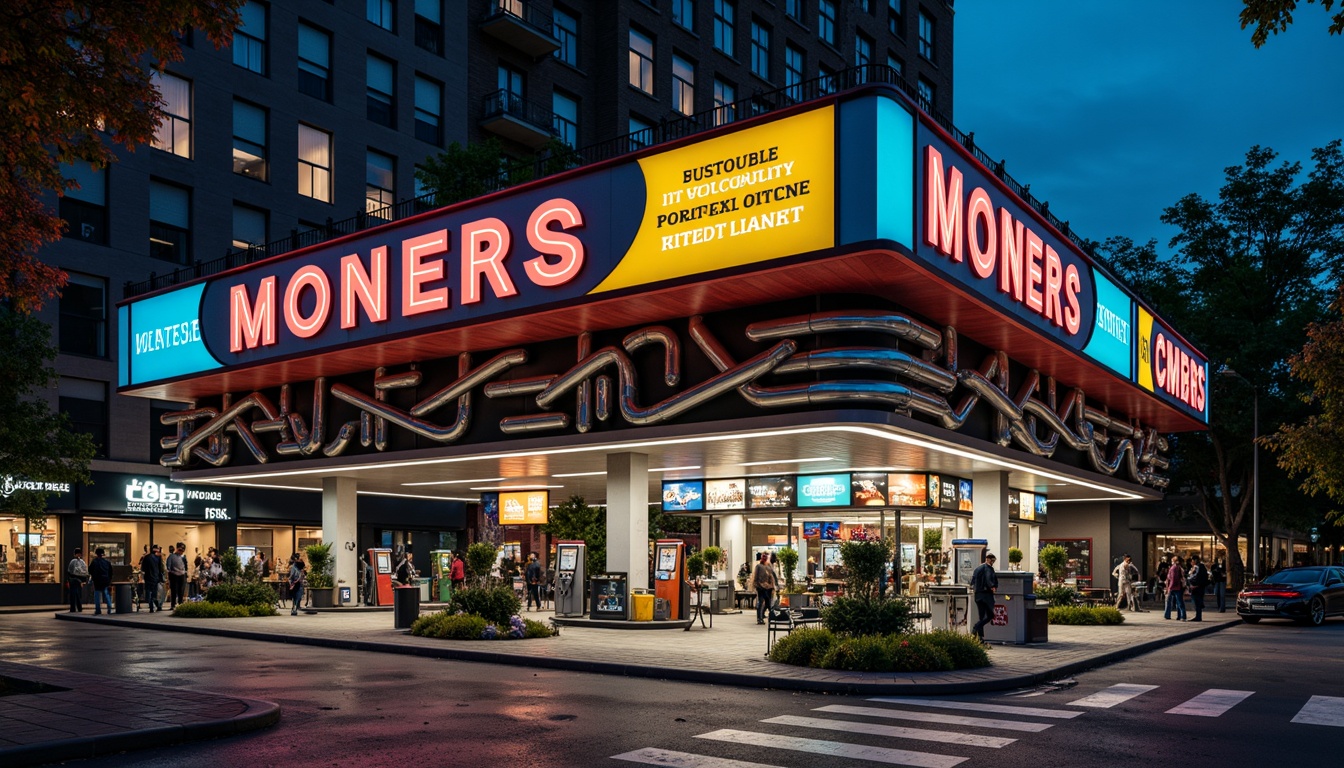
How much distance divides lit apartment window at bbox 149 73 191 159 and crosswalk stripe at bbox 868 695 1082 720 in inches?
1491

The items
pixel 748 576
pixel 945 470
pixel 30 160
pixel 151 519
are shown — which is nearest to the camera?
pixel 30 160

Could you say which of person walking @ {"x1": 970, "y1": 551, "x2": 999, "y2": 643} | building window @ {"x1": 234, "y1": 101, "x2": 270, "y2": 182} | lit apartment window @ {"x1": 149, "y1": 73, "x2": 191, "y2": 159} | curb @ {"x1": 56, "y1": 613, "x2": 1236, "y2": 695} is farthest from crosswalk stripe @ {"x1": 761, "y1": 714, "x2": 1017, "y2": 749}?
building window @ {"x1": 234, "y1": 101, "x2": 270, "y2": 182}

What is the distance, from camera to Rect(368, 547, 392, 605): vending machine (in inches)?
1437

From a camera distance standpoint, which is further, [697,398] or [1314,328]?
[1314,328]

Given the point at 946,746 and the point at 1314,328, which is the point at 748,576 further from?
the point at 946,746

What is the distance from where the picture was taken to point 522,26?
51.5m

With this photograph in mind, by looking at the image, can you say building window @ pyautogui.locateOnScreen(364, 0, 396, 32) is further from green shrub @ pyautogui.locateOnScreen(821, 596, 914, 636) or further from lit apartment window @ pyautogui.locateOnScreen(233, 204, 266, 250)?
green shrub @ pyautogui.locateOnScreen(821, 596, 914, 636)

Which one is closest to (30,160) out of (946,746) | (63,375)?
(946,746)

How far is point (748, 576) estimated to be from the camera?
37.7m

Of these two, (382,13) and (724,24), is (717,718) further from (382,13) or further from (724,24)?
(724,24)

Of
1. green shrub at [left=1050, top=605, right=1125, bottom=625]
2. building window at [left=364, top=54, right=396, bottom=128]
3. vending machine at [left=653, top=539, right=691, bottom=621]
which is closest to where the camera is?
vending machine at [left=653, top=539, right=691, bottom=621]

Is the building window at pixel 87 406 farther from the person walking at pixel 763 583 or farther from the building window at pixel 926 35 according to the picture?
the building window at pixel 926 35

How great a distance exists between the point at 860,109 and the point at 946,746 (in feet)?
38.5

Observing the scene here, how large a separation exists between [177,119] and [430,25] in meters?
13.1
